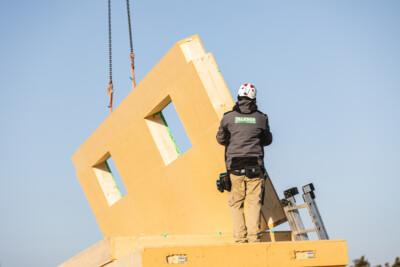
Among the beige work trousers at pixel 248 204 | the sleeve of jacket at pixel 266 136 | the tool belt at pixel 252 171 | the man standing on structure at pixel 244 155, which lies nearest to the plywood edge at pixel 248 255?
the beige work trousers at pixel 248 204

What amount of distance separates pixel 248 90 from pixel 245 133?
17.6 inches

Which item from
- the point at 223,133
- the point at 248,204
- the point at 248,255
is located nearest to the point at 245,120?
the point at 223,133

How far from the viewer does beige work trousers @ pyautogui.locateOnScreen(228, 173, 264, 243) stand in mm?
5059

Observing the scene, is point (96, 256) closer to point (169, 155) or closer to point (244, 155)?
point (244, 155)

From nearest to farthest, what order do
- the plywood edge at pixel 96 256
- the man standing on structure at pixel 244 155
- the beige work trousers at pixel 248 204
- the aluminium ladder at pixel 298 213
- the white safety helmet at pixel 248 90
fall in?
the plywood edge at pixel 96 256 → the beige work trousers at pixel 248 204 → the man standing on structure at pixel 244 155 → the white safety helmet at pixel 248 90 → the aluminium ladder at pixel 298 213

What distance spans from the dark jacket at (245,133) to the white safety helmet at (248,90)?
2.5 inches

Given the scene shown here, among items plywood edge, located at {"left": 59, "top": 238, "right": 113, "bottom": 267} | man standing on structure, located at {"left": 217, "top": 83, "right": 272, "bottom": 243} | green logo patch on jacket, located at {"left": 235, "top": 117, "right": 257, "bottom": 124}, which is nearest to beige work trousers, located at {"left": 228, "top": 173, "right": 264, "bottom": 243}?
man standing on structure, located at {"left": 217, "top": 83, "right": 272, "bottom": 243}

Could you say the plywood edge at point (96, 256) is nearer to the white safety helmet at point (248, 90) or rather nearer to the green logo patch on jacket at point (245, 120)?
the green logo patch on jacket at point (245, 120)

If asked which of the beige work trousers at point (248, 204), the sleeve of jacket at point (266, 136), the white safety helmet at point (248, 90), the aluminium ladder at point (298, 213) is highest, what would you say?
the white safety helmet at point (248, 90)

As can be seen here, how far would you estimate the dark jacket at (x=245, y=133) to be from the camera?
522 centimetres

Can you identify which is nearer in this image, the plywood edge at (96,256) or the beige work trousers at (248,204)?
the plywood edge at (96,256)

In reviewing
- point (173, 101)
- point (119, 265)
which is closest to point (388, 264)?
point (173, 101)

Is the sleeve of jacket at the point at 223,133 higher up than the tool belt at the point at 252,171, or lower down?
higher up

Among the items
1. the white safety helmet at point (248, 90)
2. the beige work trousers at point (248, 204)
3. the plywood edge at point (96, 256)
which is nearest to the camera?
the plywood edge at point (96, 256)
